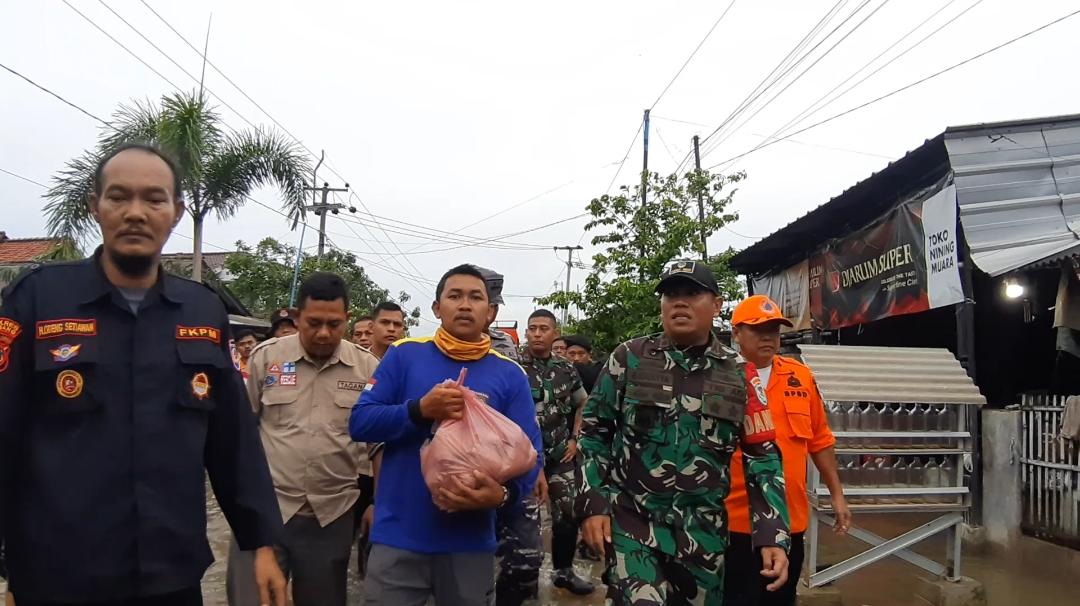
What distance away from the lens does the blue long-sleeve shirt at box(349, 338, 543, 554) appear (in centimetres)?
281

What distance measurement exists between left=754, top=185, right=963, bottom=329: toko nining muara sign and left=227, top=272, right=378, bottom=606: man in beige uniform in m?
6.33

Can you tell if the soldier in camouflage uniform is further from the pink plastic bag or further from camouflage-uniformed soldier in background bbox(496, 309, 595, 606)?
camouflage-uniformed soldier in background bbox(496, 309, 595, 606)

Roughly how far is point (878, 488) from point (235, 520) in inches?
174

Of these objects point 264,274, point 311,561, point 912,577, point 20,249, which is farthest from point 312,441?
point 20,249

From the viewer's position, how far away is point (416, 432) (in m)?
2.85

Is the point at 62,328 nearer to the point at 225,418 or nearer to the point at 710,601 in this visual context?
the point at 225,418

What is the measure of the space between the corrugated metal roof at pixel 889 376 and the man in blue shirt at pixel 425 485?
2.84 m

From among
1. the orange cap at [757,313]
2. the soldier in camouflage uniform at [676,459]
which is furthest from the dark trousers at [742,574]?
the orange cap at [757,313]

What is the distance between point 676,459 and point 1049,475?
492 cm

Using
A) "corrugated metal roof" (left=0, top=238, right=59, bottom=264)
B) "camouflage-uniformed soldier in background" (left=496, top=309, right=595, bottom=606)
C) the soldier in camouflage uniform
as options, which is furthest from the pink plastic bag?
"corrugated metal roof" (left=0, top=238, right=59, bottom=264)

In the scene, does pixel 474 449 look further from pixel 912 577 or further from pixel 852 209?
pixel 852 209

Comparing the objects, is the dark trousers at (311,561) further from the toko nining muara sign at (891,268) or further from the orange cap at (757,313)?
the toko nining muara sign at (891,268)

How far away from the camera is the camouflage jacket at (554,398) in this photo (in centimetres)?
545

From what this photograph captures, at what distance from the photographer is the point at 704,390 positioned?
9.90 ft
